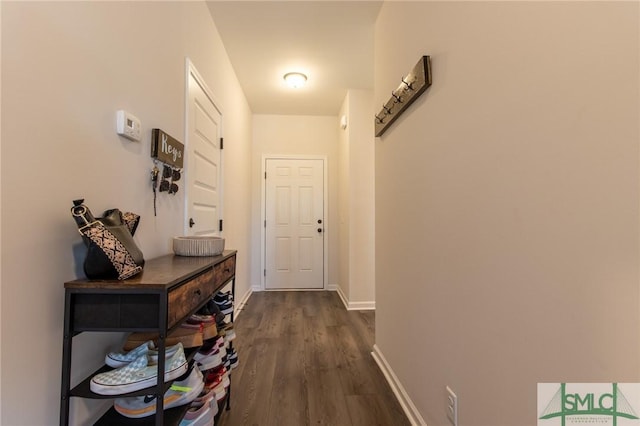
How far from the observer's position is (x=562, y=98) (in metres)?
0.67

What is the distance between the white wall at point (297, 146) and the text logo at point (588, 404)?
3.71 meters

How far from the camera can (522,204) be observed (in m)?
0.79

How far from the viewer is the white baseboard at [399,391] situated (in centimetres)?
146

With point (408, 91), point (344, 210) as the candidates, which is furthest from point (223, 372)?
point (344, 210)

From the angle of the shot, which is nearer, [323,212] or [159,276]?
[159,276]

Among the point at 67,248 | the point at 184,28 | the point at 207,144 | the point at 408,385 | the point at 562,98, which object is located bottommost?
the point at 408,385

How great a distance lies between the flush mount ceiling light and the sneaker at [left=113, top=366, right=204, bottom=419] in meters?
2.91

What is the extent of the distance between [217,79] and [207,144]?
0.66 m

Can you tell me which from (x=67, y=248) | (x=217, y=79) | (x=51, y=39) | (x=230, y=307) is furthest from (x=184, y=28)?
(x=230, y=307)

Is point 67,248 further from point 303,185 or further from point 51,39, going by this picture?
point 303,185

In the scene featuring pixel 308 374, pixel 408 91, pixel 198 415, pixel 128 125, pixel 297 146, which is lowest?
pixel 308 374

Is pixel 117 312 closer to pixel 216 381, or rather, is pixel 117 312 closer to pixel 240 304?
pixel 216 381

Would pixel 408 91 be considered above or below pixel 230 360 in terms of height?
above

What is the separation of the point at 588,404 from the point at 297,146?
4145 mm
